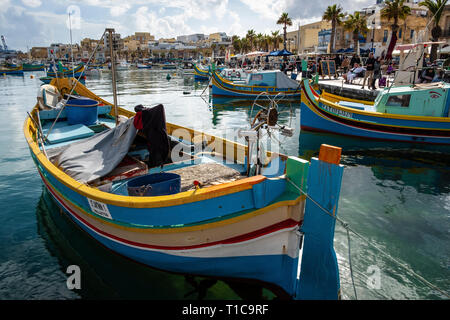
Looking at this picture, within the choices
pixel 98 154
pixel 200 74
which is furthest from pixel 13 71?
pixel 98 154

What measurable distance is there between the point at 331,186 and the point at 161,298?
10.8 feet

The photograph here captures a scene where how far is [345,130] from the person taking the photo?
13.6 metres

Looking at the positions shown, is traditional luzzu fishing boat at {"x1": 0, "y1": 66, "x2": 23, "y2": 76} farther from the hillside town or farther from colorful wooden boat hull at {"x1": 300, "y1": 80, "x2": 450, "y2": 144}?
colorful wooden boat hull at {"x1": 300, "y1": 80, "x2": 450, "y2": 144}

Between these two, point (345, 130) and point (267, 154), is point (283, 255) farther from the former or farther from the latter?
point (345, 130)

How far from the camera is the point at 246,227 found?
13.3 ft

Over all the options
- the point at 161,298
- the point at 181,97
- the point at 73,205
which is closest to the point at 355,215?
the point at 161,298

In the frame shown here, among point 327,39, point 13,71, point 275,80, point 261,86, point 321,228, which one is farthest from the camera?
point 13,71

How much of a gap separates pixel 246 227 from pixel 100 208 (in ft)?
8.06

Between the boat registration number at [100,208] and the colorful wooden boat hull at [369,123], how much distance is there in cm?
1176

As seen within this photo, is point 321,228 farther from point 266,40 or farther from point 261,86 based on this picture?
point 266,40

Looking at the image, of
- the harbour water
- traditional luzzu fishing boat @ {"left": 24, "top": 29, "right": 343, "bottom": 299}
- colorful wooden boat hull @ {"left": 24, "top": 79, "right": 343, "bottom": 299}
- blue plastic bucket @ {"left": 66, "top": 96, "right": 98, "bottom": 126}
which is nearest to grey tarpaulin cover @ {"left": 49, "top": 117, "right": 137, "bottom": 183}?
traditional luzzu fishing boat @ {"left": 24, "top": 29, "right": 343, "bottom": 299}

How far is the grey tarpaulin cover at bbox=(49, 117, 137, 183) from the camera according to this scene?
5530mm

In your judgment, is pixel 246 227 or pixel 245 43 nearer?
pixel 246 227

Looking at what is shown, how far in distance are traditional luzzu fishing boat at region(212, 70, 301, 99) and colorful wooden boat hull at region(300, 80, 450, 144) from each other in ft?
36.6
